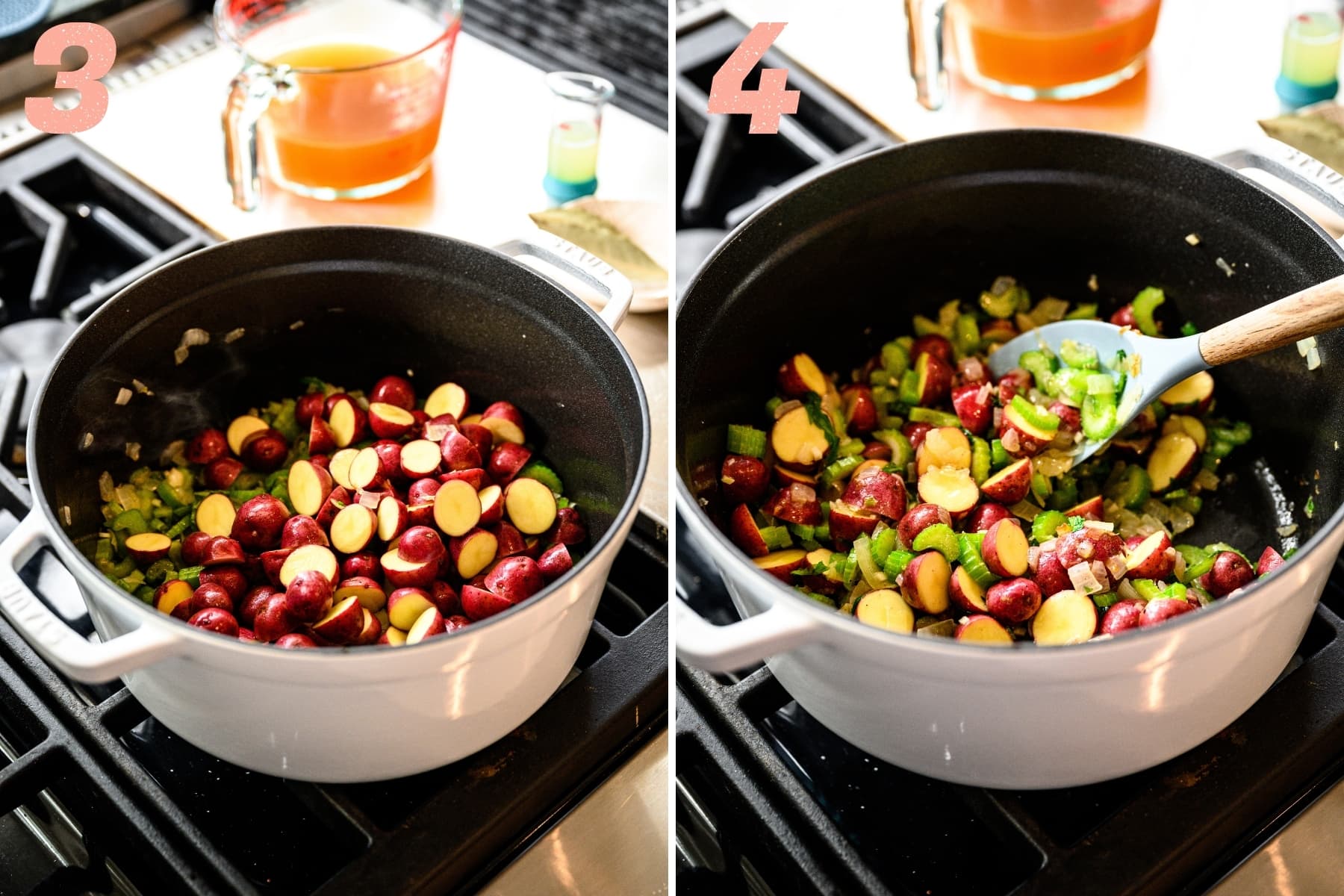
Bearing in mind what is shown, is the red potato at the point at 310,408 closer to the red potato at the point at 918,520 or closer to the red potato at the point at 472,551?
the red potato at the point at 472,551

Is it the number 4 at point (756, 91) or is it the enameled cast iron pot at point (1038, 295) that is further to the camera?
the number 4 at point (756, 91)

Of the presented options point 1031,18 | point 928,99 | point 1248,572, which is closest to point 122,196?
point 928,99

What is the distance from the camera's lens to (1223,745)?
0.72m

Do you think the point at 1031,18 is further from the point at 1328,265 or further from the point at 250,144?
the point at 250,144

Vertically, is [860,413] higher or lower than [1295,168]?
lower

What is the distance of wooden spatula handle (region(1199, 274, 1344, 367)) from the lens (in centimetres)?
73

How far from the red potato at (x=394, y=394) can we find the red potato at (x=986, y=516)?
1.28 feet

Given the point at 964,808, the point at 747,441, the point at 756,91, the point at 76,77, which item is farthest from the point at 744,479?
the point at 76,77

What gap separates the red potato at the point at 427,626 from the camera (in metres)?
0.74

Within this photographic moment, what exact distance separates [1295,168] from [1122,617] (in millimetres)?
362

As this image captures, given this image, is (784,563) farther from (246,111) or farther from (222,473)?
(246,111)

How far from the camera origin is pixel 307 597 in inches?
28.3

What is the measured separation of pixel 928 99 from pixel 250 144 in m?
0.58

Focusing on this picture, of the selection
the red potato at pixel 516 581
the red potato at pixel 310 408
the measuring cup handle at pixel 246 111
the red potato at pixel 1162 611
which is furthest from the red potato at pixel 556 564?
the measuring cup handle at pixel 246 111
